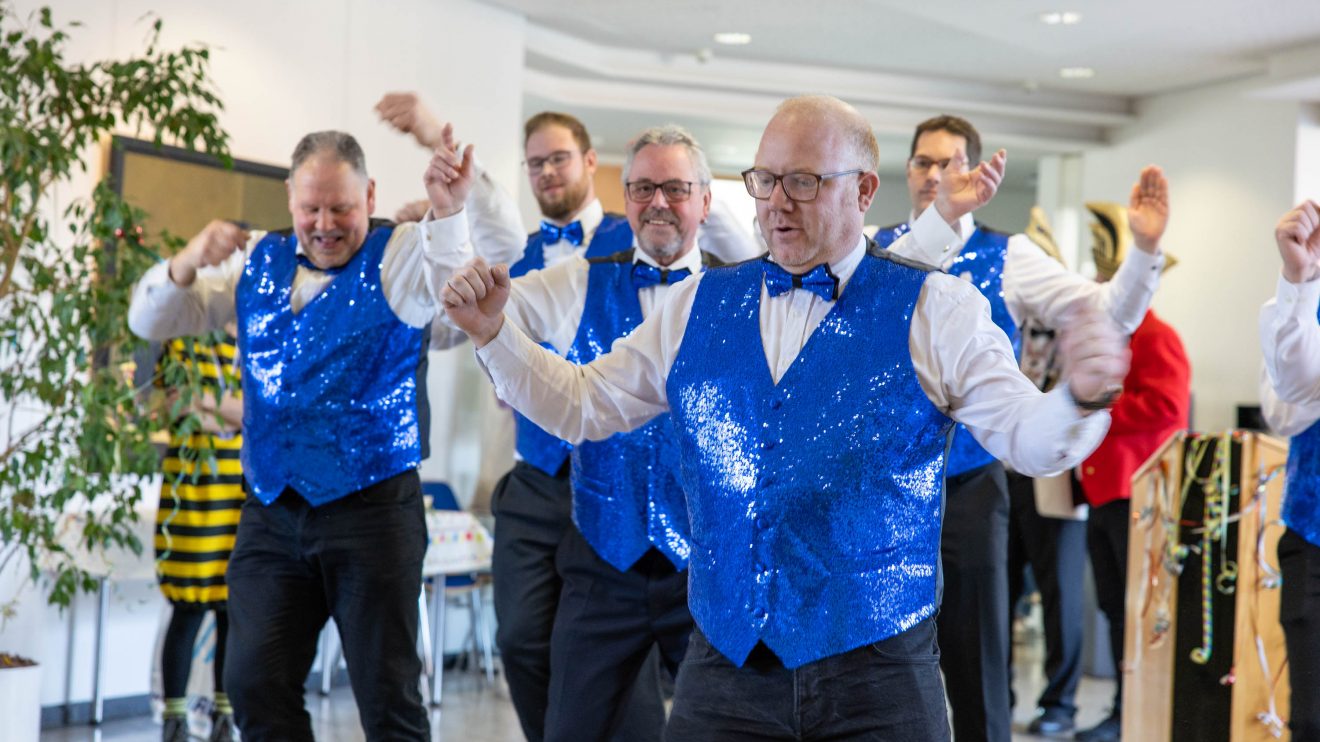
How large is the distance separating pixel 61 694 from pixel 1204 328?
7.07m

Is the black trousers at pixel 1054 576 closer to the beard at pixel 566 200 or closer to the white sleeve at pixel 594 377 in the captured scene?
the beard at pixel 566 200

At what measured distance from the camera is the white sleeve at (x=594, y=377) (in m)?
2.34

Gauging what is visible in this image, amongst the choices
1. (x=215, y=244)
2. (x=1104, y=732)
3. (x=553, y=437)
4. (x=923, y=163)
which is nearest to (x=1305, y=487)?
(x=923, y=163)

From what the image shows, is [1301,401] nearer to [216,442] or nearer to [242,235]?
[242,235]

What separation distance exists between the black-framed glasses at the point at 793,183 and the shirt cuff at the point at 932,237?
0.83 meters

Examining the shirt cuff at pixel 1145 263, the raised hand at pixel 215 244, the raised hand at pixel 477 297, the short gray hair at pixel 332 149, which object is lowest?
the raised hand at pixel 477 297

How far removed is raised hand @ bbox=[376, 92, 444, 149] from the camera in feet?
11.1

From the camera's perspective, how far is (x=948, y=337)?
2197 mm

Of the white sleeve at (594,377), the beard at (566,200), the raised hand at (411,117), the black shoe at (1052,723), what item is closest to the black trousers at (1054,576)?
the black shoe at (1052,723)

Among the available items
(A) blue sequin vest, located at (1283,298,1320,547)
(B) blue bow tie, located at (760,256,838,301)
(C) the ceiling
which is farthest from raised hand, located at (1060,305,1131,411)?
(C) the ceiling

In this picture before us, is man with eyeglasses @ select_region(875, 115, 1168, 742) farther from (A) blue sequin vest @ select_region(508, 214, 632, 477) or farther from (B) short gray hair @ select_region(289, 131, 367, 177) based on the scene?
(B) short gray hair @ select_region(289, 131, 367, 177)

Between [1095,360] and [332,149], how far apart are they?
6.72 feet

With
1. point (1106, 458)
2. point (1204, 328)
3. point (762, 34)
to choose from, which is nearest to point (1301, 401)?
point (1106, 458)

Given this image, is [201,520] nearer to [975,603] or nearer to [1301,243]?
[975,603]
